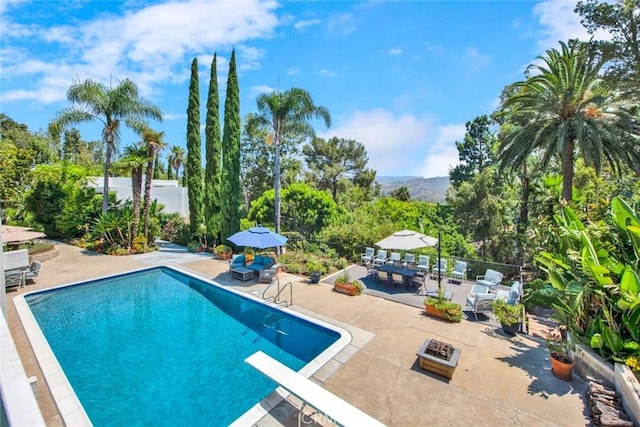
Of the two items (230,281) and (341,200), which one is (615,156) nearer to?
(230,281)

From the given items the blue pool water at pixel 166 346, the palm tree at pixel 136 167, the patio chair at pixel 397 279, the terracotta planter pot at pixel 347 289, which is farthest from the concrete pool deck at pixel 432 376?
the palm tree at pixel 136 167

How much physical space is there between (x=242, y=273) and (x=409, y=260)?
300 inches

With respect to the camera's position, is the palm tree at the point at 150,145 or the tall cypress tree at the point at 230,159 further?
the tall cypress tree at the point at 230,159

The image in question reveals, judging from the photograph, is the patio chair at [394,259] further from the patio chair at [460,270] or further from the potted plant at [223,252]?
the potted plant at [223,252]

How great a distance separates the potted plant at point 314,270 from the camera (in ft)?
39.9

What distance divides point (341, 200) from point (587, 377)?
24004 millimetres

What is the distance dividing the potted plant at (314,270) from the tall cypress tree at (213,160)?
8.27 metres

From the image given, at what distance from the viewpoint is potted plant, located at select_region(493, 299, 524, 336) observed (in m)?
7.88

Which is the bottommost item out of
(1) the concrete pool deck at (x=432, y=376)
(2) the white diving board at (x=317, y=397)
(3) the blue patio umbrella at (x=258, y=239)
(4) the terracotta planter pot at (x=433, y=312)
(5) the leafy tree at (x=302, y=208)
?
(1) the concrete pool deck at (x=432, y=376)

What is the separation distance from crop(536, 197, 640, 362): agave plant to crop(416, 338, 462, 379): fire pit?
106 inches

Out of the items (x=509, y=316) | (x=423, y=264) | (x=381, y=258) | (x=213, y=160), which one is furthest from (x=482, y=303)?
(x=213, y=160)

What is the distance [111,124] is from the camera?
57.7ft

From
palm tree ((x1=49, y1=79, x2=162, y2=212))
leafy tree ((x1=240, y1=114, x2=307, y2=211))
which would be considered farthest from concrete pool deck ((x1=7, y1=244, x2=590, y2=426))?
leafy tree ((x1=240, y1=114, x2=307, y2=211))

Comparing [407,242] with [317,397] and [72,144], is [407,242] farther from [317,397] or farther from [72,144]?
[72,144]
